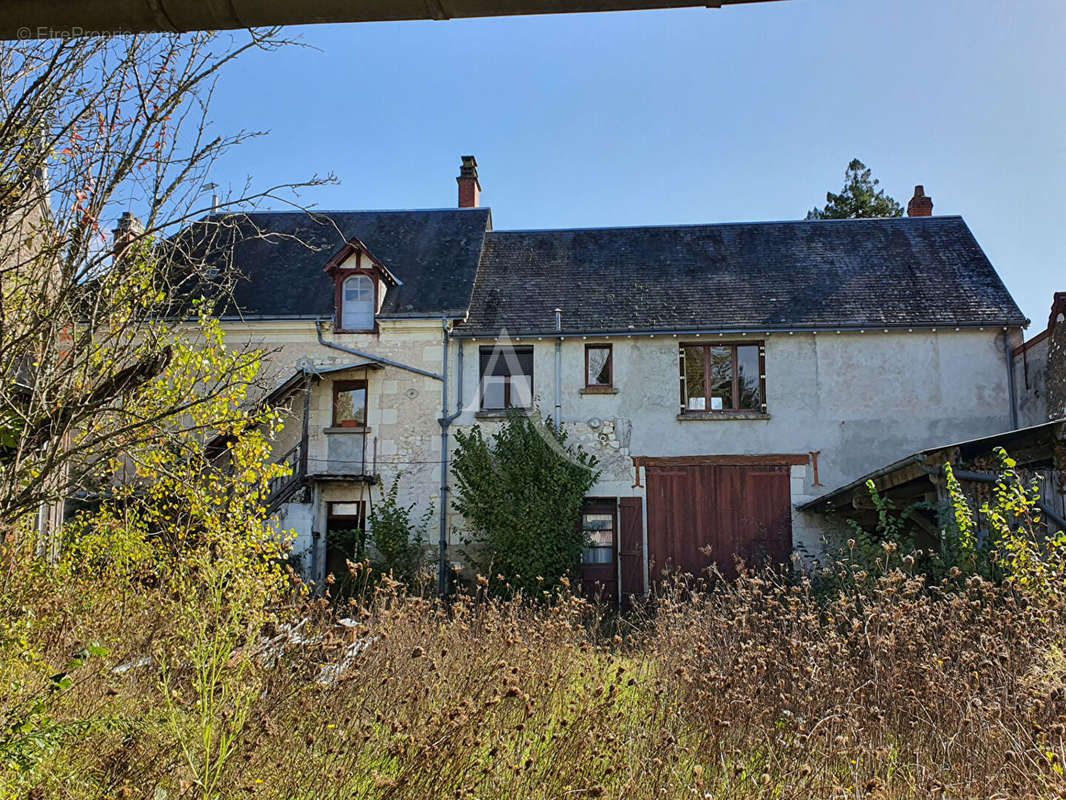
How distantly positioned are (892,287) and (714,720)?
15.6 meters

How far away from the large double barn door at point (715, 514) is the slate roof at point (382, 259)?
17.3ft

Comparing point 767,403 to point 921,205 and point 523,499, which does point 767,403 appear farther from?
point 921,205

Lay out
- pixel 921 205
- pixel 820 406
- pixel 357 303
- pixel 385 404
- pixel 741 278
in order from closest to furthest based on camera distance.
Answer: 1. pixel 820 406
2. pixel 385 404
3. pixel 357 303
4. pixel 741 278
5. pixel 921 205

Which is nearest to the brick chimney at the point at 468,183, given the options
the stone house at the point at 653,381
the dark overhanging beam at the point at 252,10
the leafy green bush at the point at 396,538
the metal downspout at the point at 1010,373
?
the stone house at the point at 653,381

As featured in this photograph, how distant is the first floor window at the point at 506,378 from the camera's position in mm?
17844

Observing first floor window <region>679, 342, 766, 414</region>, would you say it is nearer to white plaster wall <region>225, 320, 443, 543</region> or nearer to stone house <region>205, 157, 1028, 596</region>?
stone house <region>205, 157, 1028, 596</region>

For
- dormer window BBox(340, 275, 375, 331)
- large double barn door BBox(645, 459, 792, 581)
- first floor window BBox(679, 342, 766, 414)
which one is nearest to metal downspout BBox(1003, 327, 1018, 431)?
large double barn door BBox(645, 459, 792, 581)

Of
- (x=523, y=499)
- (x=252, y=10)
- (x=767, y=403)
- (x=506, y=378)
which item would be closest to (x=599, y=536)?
(x=523, y=499)

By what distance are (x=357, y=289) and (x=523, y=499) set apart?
5.57 metres

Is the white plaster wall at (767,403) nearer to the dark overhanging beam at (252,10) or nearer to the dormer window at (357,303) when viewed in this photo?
the dormer window at (357,303)

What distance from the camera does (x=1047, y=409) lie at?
15938 mm

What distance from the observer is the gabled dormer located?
59.8 ft

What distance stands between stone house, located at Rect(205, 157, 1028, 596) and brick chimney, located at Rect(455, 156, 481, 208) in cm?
350

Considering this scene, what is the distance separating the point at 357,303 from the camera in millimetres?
18406
